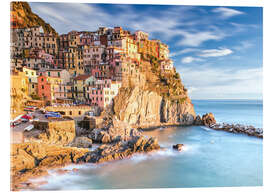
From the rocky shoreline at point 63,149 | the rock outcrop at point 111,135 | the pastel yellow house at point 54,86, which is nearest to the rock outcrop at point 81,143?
the rocky shoreline at point 63,149

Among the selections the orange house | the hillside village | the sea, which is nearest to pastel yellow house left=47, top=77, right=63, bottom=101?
the hillside village

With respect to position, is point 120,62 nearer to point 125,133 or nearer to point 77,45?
point 77,45

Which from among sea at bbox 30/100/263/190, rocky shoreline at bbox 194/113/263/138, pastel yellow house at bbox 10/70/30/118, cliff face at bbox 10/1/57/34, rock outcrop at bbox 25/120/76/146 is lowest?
sea at bbox 30/100/263/190

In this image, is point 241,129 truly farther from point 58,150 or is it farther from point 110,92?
point 58,150

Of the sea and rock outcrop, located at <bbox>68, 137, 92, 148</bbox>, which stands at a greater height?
rock outcrop, located at <bbox>68, 137, 92, 148</bbox>

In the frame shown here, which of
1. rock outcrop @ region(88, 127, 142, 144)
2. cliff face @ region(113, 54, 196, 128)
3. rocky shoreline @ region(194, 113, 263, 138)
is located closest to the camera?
rock outcrop @ region(88, 127, 142, 144)

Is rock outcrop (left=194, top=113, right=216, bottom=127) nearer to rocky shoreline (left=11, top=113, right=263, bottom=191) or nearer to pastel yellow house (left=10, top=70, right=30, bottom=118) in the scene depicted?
rocky shoreline (left=11, top=113, right=263, bottom=191)
